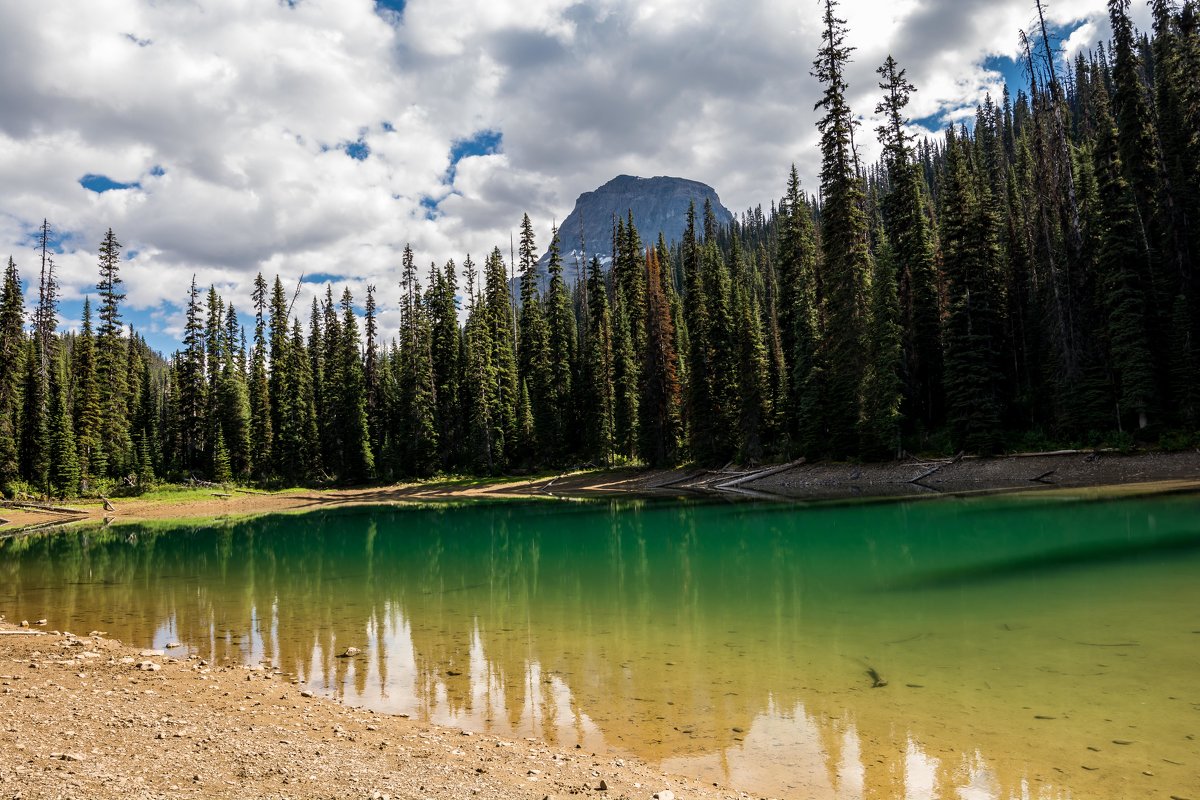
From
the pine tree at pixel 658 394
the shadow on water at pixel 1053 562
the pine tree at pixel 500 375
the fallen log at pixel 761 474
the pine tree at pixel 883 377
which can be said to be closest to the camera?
the shadow on water at pixel 1053 562

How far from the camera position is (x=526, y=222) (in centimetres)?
7900

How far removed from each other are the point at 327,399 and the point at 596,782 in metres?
78.0

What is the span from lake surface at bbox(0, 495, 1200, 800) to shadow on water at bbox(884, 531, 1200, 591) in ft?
0.44

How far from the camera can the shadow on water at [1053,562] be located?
15195mm

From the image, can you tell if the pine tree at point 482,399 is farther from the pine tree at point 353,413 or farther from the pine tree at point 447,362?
the pine tree at point 353,413

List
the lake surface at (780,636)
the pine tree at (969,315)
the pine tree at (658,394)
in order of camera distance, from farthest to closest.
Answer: the pine tree at (658,394)
the pine tree at (969,315)
the lake surface at (780,636)

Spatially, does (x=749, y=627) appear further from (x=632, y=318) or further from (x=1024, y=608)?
(x=632, y=318)

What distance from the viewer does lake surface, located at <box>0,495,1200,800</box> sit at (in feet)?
23.4

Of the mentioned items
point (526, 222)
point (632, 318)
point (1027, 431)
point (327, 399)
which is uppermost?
point (526, 222)

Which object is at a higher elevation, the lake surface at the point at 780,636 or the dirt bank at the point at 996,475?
the dirt bank at the point at 996,475

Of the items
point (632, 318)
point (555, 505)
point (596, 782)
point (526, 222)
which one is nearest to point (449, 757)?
point (596, 782)

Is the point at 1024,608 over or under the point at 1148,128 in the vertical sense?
under

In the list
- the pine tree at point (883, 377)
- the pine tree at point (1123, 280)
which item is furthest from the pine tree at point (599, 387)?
the pine tree at point (1123, 280)

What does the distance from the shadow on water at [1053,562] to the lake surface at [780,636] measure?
5.2 inches
